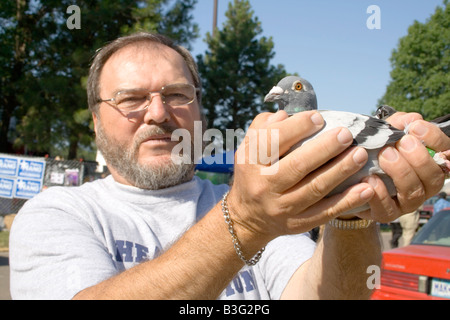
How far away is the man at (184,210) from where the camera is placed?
1.40 m

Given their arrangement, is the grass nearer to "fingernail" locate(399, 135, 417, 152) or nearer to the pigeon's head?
the pigeon's head

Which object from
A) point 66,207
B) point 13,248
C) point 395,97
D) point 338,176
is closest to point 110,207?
point 66,207

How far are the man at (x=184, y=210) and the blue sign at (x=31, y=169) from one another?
11.7 meters

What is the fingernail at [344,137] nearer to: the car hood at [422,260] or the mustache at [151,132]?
the mustache at [151,132]

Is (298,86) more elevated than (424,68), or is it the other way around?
(424,68)

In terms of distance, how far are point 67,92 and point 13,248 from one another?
56.4 ft

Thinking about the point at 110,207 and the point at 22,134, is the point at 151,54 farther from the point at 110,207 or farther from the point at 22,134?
the point at 22,134

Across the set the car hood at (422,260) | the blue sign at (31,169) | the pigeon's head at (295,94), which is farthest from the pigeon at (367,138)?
the blue sign at (31,169)

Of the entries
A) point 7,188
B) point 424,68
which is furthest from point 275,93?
point 424,68

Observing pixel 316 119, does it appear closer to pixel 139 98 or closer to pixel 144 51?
pixel 139 98

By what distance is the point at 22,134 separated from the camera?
2058 cm

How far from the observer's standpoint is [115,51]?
2.80m

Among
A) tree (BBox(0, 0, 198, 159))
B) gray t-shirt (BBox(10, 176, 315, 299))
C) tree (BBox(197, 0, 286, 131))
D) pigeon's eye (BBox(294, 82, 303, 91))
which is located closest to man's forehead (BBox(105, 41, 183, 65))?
gray t-shirt (BBox(10, 176, 315, 299))

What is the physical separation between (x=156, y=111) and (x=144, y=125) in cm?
13
